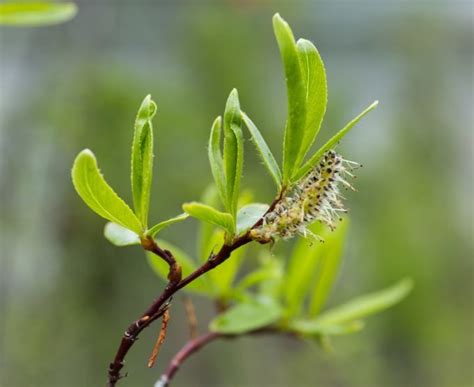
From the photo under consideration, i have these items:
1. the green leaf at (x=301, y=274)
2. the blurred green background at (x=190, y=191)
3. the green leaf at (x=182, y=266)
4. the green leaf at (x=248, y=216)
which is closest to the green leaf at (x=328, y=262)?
the green leaf at (x=301, y=274)

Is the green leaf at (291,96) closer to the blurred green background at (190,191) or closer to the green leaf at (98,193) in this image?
the green leaf at (98,193)

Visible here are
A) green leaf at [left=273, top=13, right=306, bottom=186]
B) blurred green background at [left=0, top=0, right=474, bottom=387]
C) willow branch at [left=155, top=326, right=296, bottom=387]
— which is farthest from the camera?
blurred green background at [left=0, top=0, right=474, bottom=387]

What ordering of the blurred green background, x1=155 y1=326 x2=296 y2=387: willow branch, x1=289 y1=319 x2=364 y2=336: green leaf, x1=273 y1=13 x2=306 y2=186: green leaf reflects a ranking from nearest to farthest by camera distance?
x1=273 y1=13 x2=306 y2=186: green leaf, x1=155 y1=326 x2=296 y2=387: willow branch, x1=289 y1=319 x2=364 y2=336: green leaf, the blurred green background

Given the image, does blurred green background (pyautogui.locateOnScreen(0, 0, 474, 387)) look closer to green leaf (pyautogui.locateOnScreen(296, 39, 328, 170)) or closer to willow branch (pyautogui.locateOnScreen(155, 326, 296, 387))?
willow branch (pyautogui.locateOnScreen(155, 326, 296, 387))

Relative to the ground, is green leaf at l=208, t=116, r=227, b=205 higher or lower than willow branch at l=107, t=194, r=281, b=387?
higher

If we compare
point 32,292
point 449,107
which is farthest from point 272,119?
point 449,107

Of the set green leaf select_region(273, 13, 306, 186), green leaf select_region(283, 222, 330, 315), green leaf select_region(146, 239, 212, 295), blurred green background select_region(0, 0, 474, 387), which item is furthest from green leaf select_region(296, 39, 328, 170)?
blurred green background select_region(0, 0, 474, 387)

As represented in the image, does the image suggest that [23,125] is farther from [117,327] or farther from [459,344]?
[459,344]
